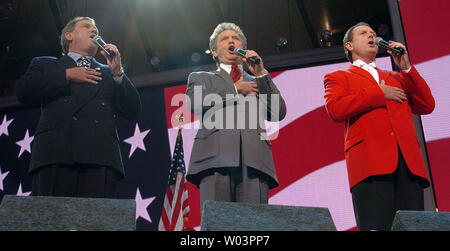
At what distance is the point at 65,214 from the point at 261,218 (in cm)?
67

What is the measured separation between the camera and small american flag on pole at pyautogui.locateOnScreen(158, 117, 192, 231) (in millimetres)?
4277

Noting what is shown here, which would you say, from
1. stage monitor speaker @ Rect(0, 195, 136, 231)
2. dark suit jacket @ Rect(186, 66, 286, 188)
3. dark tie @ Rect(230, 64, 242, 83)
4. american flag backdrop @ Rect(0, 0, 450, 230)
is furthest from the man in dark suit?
american flag backdrop @ Rect(0, 0, 450, 230)

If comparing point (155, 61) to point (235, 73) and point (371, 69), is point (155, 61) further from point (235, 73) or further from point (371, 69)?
point (371, 69)

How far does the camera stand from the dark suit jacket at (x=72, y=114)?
8.61 feet

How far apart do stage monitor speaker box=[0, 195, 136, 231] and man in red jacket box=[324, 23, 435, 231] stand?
3.89 ft

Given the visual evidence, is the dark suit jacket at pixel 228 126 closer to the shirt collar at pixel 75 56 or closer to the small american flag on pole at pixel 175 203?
the shirt collar at pixel 75 56

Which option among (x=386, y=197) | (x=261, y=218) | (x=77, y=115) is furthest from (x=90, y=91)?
(x=386, y=197)

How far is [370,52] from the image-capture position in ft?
9.87

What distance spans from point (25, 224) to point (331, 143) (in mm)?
3316

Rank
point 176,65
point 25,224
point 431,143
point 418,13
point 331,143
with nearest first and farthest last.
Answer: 1. point 25,224
2. point 431,143
3. point 418,13
4. point 331,143
5. point 176,65

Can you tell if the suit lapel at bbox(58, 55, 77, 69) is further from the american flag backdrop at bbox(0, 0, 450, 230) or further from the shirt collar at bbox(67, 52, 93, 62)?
the american flag backdrop at bbox(0, 0, 450, 230)

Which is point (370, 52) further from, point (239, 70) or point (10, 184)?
point (10, 184)

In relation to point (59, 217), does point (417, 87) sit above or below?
above

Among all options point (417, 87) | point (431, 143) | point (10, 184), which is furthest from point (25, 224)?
point (10, 184)
